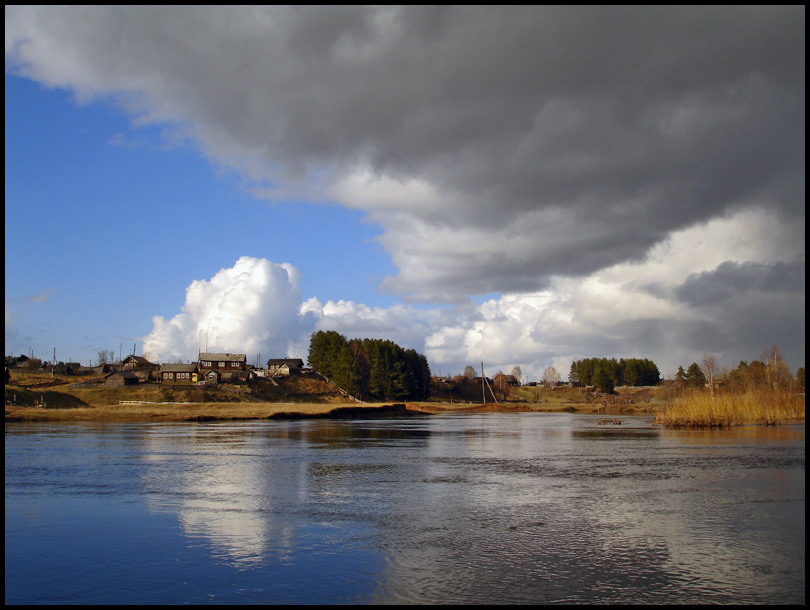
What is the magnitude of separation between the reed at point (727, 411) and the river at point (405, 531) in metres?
21.6

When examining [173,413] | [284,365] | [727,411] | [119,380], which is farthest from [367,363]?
[727,411]

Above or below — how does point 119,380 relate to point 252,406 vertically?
above

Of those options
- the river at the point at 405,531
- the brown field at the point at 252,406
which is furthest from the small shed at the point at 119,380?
the river at the point at 405,531

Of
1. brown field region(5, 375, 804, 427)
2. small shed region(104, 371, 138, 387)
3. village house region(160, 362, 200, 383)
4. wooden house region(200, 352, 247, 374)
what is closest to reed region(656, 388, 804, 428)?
brown field region(5, 375, 804, 427)

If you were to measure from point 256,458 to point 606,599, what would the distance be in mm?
25055

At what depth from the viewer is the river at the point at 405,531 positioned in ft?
37.7

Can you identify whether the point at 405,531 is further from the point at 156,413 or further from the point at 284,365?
the point at 284,365

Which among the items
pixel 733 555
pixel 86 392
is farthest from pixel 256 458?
pixel 86 392

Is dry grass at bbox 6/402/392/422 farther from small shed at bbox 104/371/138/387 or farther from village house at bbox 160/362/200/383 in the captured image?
village house at bbox 160/362/200/383

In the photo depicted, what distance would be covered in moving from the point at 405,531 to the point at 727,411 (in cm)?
4609

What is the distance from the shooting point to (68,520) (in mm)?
17172

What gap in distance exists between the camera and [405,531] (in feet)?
52.0

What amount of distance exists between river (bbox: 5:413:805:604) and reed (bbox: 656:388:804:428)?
2158cm

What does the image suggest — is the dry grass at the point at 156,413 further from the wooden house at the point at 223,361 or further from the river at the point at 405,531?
the wooden house at the point at 223,361
